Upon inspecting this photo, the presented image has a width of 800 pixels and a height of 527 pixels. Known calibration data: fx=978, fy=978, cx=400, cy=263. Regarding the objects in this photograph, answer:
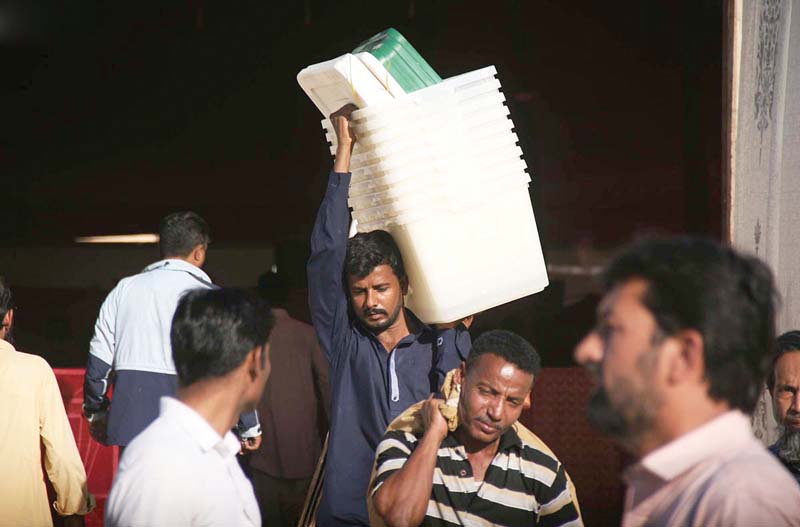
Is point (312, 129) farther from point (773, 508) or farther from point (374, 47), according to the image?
point (773, 508)

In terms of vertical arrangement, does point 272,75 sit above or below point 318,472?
above

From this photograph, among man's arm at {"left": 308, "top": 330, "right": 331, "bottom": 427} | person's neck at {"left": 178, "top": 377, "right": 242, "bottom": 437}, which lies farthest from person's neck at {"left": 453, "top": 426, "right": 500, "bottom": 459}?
man's arm at {"left": 308, "top": 330, "right": 331, "bottom": 427}

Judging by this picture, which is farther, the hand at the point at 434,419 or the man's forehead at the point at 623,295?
the hand at the point at 434,419

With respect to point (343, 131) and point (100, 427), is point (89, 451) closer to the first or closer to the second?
point (100, 427)

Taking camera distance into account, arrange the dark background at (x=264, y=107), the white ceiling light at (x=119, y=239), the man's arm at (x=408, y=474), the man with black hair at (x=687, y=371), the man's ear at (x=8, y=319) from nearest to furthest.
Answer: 1. the man with black hair at (x=687, y=371)
2. the man's arm at (x=408, y=474)
3. the man's ear at (x=8, y=319)
4. the dark background at (x=264, y=107)
5. the white ceiling light at (x=119, y=239)

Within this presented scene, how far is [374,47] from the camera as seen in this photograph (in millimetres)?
2934

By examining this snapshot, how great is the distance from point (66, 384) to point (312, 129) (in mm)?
2364

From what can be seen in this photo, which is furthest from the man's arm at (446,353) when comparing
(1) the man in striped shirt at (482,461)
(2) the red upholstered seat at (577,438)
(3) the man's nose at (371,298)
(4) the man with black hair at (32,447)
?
(2) the red upholstered seat at (577,438)

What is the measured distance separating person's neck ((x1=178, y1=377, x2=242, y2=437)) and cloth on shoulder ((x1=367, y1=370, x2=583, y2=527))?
32.4 inches

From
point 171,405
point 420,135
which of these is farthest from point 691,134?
point 171,405

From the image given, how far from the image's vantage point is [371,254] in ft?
10.5

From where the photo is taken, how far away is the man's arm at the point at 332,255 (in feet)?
9.78

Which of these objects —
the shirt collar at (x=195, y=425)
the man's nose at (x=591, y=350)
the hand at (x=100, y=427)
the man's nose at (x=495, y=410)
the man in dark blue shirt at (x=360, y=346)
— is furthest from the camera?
the hand at (x=100, y=427)

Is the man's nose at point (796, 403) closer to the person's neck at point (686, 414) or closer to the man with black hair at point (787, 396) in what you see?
the man with black hair at point (787, 396)
